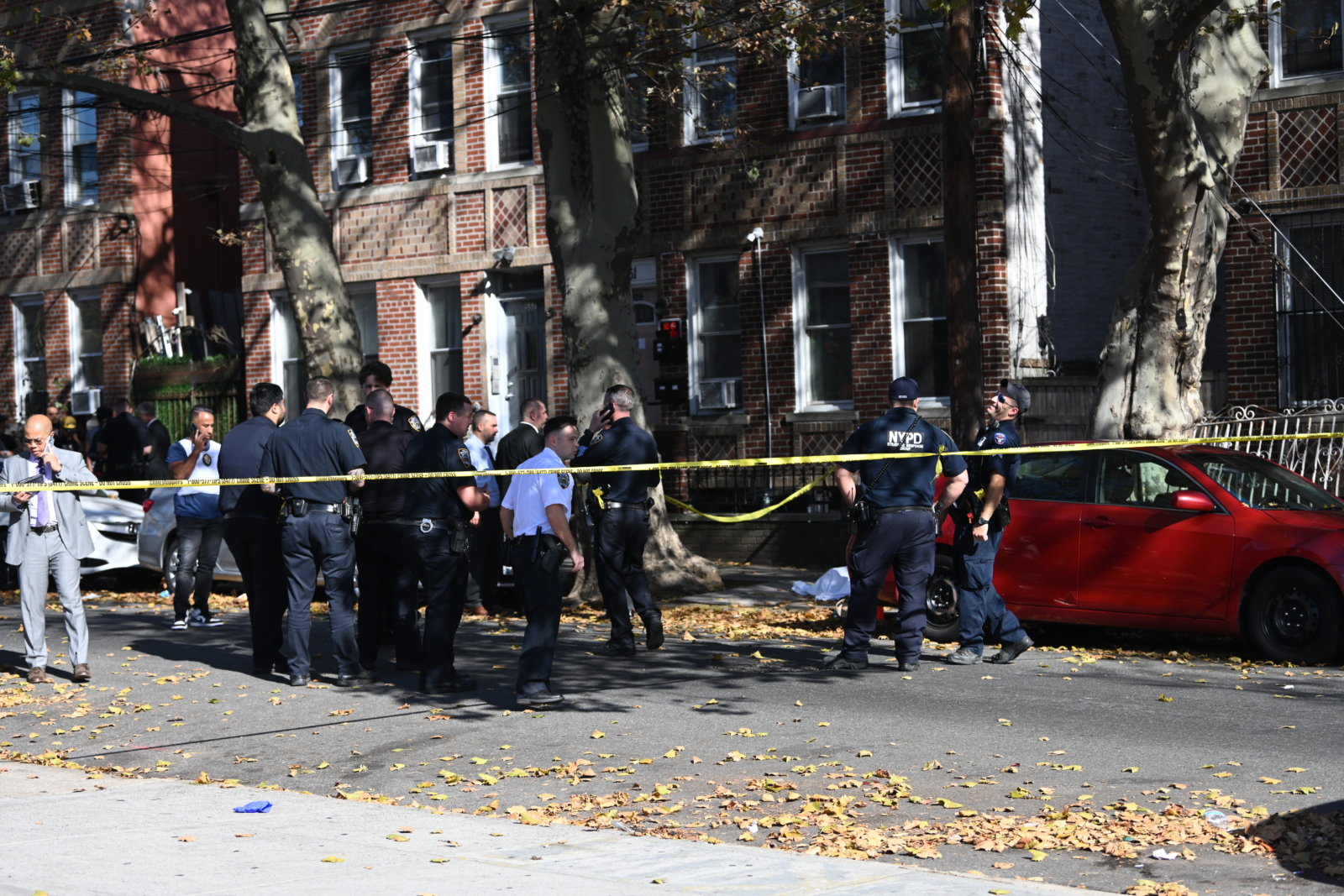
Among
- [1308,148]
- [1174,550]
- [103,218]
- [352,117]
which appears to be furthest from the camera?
[103,218]

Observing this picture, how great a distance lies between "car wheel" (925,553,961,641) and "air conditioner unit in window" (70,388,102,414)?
63.8ft

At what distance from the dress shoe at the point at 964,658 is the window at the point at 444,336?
14.0 m

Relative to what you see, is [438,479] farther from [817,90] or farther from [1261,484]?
[817,90]

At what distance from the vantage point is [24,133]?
29.6 metres

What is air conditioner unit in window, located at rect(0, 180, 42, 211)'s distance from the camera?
→ 2925cm

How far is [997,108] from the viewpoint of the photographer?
1989 cm

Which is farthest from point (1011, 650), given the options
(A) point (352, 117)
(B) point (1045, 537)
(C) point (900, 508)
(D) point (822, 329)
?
Answer: (A) point (352, 117)

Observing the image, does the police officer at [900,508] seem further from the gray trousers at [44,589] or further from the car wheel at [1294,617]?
the gray trousers at [44,589]

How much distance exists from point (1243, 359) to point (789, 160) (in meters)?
6.06

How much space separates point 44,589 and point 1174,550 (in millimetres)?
7760

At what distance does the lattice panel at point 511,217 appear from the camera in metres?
23.4

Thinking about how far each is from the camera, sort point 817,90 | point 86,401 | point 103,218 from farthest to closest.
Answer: point 86,401 → point 103,218 → point 817,90

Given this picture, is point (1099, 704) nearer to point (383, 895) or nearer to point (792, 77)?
point (383, 895)

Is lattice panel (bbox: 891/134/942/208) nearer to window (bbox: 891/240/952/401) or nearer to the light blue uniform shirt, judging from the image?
window (bbox: 891/240/952/401)
